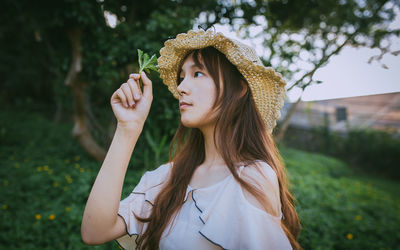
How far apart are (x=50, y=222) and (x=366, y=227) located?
3.62m

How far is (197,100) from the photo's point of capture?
1286mm

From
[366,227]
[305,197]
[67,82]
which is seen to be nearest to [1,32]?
[67,82]

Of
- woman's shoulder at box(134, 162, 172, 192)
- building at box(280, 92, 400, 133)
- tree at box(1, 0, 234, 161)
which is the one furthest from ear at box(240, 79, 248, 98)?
building at box(280, 92, 400, 133)

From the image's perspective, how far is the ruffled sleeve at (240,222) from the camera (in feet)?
3.23

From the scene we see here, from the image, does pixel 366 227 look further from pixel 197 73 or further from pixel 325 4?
pixel 197 73

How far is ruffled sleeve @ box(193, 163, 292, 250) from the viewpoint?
985 mm

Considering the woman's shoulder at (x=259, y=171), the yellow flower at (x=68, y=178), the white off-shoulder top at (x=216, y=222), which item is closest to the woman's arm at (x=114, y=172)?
the white off-shoulder top at (x=216, y=222)

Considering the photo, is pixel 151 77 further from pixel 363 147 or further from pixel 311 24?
pixel 363 147

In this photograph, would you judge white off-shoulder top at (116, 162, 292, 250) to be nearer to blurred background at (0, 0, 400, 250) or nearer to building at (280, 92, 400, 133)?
blurred background at (0, 0, 400, 250)

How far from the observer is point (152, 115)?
2779mm

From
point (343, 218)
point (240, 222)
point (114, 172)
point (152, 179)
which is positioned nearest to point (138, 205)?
point (152, 179)

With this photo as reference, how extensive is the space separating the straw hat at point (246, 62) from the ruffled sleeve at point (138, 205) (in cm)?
68

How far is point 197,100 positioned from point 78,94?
3.12 meters

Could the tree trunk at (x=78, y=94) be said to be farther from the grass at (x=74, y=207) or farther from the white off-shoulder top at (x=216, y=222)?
the white off-shoulder top at (x=216, y=222)
